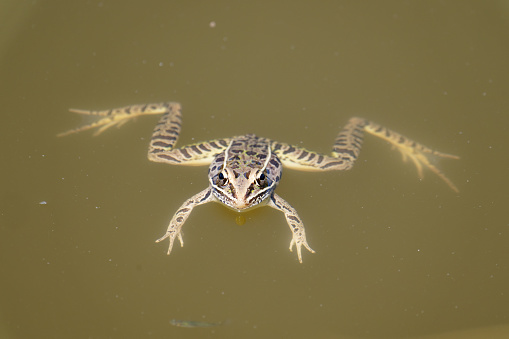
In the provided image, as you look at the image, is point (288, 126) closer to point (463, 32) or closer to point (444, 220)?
point (444, 220)

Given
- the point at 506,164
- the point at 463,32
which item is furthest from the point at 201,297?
the point at 463,32

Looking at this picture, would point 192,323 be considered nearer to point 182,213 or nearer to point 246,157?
point 182,213

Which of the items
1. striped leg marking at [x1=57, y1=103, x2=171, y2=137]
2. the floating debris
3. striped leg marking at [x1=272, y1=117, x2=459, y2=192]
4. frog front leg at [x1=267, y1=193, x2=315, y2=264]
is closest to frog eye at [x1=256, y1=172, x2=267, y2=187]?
frog front leg at [x1=267, y1=193, x2=315, y2=264]

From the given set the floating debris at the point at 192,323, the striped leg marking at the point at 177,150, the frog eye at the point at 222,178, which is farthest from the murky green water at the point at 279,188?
the frog eye at the point at 222,178

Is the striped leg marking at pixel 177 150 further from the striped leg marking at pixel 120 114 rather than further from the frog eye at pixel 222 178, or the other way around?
the frog eye at pixel 222 178

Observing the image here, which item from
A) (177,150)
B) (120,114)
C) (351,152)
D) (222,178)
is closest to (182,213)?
(222,178)

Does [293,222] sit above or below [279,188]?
below

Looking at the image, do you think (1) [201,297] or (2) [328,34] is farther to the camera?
(2) [328,34]
